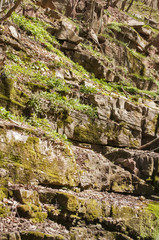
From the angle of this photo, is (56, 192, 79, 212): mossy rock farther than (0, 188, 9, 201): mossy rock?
Yes

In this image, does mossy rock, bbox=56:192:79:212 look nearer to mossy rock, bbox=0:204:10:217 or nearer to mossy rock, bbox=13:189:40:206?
mossy rock, bbox=13:189:40:206

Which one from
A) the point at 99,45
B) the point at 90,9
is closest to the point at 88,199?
the point at 99,45

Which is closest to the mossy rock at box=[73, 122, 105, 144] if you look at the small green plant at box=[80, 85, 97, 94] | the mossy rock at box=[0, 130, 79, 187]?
the small green plant at box=[80, 85, 97, 94]

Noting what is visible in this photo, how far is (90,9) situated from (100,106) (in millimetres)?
11189

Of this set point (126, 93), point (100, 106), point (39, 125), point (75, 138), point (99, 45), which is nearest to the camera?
point (39, 125)

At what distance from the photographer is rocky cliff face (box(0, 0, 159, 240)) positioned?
477 cm

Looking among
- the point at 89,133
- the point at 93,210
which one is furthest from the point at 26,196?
the point at 89,133

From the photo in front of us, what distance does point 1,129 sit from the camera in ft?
16.3

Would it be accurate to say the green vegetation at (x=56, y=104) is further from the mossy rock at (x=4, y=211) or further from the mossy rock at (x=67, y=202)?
the mossy rock at (x=4, y=211)

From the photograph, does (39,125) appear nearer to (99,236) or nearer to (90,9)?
(99,236)

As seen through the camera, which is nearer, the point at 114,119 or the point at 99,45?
the point at 114,119

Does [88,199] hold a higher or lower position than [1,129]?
lower

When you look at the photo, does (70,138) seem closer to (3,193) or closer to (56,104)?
(56,104)

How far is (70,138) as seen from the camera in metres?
8.36
